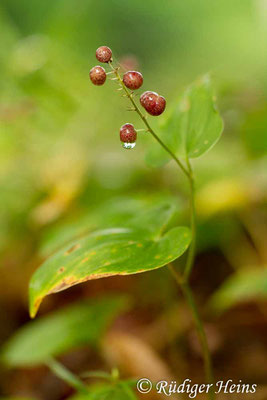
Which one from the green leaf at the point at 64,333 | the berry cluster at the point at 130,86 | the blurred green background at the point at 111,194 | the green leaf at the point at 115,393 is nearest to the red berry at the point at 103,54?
the berry cluster at the point at 130,86

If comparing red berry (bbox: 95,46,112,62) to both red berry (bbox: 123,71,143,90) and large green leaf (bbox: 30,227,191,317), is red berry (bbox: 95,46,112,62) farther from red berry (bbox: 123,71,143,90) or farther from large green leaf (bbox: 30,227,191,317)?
large green leaf (bbox: 30,227,191,317)

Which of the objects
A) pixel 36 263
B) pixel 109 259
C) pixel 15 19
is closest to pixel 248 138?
pixel 36 263

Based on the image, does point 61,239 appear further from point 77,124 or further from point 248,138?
point 77,124

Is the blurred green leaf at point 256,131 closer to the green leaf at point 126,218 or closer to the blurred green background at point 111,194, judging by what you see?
the blurred green background at point 111,194

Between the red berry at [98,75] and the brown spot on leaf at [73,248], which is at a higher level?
the red berry at [98,75]

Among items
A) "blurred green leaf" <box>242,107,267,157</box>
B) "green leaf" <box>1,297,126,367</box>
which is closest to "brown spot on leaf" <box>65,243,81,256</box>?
"green leaf" <box>1,297,126,367</box>

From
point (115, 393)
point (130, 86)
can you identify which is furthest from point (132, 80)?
point (115, 393)
